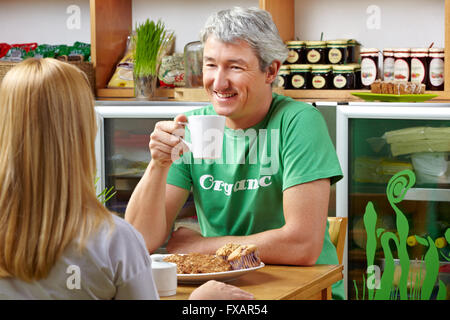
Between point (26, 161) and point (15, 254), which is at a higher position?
point (26, 161)

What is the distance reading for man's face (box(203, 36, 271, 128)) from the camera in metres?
1.74

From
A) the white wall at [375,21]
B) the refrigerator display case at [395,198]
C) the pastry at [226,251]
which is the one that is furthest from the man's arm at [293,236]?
the white wall at [375,21]

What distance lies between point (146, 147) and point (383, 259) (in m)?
1.07

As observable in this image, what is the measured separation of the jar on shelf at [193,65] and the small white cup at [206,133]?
57.4 inches

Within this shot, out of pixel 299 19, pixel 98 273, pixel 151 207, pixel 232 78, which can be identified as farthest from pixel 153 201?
pixel 299 19

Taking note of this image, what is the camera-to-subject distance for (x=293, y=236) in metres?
1.55

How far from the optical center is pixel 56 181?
3.10ft

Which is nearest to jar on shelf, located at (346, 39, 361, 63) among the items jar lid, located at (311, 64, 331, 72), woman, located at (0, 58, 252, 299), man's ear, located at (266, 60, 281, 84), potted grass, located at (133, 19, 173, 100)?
jar lid, located at (311, 64, 331, 72)

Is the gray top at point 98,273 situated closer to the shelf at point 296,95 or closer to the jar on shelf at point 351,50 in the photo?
the shelf at point 296,95

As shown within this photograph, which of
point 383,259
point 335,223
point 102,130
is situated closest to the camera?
point 335,223

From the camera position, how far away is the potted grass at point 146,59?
286 cm

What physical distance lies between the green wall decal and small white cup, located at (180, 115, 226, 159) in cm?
132
